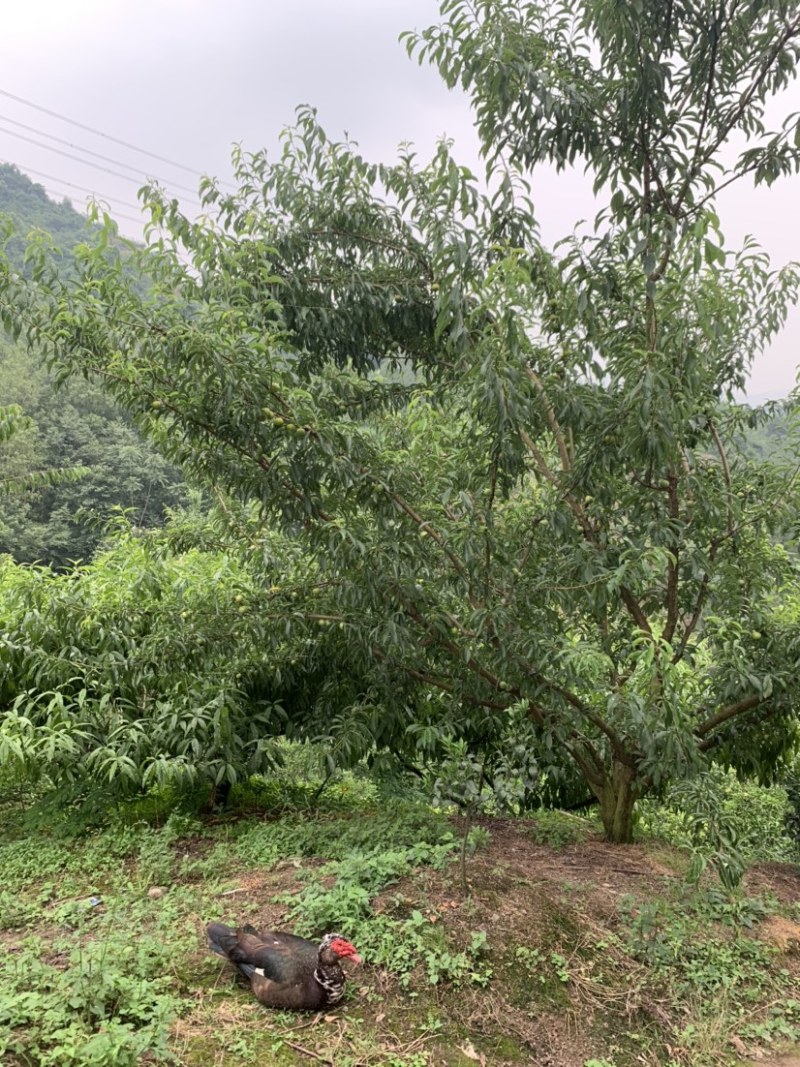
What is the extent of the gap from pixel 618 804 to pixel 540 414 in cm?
226

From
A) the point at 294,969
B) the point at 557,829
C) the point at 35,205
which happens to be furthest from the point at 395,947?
the point at 35,205

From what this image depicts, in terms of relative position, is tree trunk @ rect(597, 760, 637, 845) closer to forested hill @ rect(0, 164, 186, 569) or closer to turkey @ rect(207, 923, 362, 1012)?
turkey @ rect(207, 923, 362, 1012)

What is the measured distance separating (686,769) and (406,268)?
2785mm

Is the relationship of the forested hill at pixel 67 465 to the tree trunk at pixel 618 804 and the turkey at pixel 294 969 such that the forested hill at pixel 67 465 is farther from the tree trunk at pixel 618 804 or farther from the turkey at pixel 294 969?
the turkey at pixel 294 969

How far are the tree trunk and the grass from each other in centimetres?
15

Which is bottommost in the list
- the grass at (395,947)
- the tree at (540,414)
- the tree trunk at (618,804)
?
the grass at (395,947)

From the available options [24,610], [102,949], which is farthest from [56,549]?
[102,949]

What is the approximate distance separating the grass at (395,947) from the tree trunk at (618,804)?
0.48ft

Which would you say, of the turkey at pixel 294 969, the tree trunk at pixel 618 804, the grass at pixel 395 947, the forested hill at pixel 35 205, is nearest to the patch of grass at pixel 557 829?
the grass at pixel 395 947

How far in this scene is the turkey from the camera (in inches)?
87.3

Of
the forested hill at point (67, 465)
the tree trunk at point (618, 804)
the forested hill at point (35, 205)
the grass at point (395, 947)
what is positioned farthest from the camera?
the forested hill at point (35, 205)

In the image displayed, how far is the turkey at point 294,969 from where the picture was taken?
2217 mm

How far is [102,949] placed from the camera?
7.89 feet

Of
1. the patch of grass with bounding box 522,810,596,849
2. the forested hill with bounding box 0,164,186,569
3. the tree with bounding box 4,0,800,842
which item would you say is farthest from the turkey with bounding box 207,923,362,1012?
the forested hill with bounding box 0,164,186,569
